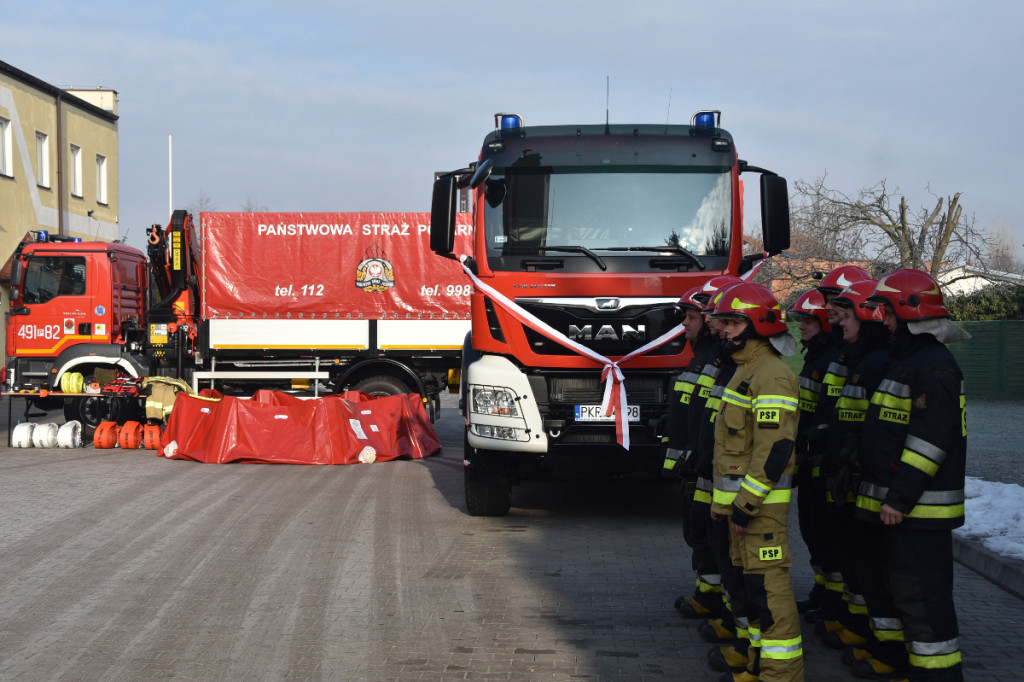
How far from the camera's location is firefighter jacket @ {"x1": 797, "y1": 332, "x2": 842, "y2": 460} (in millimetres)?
5992

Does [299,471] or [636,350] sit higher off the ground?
[636,350]

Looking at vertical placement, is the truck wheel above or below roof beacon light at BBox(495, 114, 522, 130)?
below

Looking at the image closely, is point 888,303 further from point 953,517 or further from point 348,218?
point 348,218

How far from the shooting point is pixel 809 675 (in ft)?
16.7

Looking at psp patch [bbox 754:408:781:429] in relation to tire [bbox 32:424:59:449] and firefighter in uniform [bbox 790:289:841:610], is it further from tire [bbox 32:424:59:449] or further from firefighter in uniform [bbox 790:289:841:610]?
tire [bbox 32:424:59:449]

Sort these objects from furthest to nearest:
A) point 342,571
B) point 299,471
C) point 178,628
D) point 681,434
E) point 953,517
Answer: point 299,471 < point 342,571 < point 681,434 < point 178,628 < point 953,517

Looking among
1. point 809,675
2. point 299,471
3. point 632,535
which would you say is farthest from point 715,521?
point 299,471

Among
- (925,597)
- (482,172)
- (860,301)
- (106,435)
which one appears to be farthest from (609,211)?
(106,435)

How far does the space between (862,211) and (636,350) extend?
607 inches

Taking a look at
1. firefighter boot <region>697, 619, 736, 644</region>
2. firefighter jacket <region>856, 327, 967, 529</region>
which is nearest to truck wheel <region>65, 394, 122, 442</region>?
firefighter boot <region>697, 619, 736, 644</region>

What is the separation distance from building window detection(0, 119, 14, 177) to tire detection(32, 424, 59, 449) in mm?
16868

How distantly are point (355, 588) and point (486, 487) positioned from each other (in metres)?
2.73

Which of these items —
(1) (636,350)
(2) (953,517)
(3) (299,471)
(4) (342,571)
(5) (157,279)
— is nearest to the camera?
(2) (953,517)

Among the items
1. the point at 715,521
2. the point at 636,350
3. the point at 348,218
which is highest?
the point at 348,218
